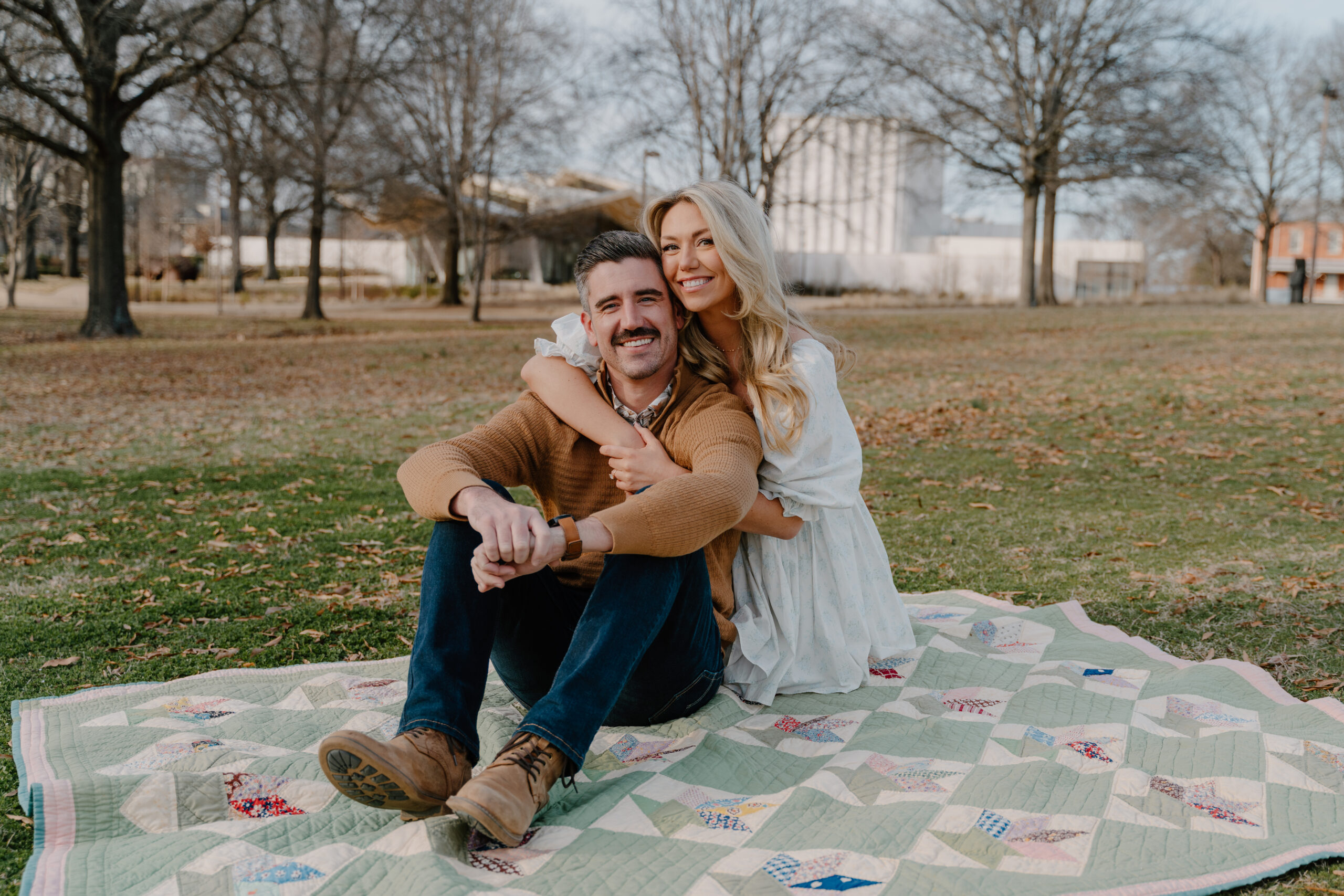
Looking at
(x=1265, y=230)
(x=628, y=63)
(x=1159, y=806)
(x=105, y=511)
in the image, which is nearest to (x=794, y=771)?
(x=1159, y=806)

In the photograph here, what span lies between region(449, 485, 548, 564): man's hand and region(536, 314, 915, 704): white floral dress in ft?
2.66

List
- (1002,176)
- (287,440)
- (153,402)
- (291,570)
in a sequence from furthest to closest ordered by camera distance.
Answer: (1002,176) → (153,402) → (287,440) → (291,570)

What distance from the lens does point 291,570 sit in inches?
201

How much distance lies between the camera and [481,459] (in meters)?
3.02

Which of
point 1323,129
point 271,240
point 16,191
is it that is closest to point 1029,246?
point 1323,129

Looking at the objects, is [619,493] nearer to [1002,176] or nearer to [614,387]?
[614,387]

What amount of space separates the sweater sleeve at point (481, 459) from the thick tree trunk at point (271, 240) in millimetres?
28272

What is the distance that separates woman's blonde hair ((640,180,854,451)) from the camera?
3.02m

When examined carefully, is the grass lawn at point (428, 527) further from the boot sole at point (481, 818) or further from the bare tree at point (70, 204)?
the bare tree at point (70, 204)

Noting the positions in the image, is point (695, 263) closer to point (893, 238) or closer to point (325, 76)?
point (325, 76)

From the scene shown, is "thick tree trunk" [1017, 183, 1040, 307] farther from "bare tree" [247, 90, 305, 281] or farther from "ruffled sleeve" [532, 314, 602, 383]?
"ruffled sleeve" [532, 314, 602, 383]

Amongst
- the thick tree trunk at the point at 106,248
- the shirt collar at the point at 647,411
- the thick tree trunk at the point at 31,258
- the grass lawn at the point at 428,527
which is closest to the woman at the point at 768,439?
the shirt collar at the point at 647,411

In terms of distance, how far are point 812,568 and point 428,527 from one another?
11.5ft

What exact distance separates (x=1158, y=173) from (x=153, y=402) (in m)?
24.9
